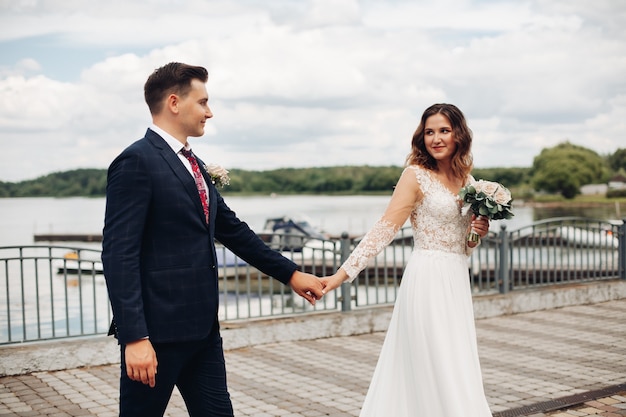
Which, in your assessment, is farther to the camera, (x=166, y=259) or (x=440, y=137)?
(x=440, y=137)

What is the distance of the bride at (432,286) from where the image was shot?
14.2 ft

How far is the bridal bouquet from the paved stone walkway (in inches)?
88.7

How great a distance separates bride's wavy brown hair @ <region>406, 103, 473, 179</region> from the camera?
→ 4605 millimetres

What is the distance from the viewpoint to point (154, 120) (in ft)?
11.3

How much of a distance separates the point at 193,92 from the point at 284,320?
20.8ft

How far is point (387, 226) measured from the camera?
453cm

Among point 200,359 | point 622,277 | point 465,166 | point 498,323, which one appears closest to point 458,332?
point 465,166

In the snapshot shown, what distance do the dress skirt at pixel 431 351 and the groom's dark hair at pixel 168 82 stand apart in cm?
195

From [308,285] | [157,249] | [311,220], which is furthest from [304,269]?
[311,220]

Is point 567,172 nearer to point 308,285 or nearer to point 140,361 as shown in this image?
point 308,285

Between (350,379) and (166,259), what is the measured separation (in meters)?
4.56

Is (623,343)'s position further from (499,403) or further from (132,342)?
(132,342)

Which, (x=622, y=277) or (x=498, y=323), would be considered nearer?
(x=498, y=323)

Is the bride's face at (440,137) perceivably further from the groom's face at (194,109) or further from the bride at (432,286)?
the groom's face at (194,109)
